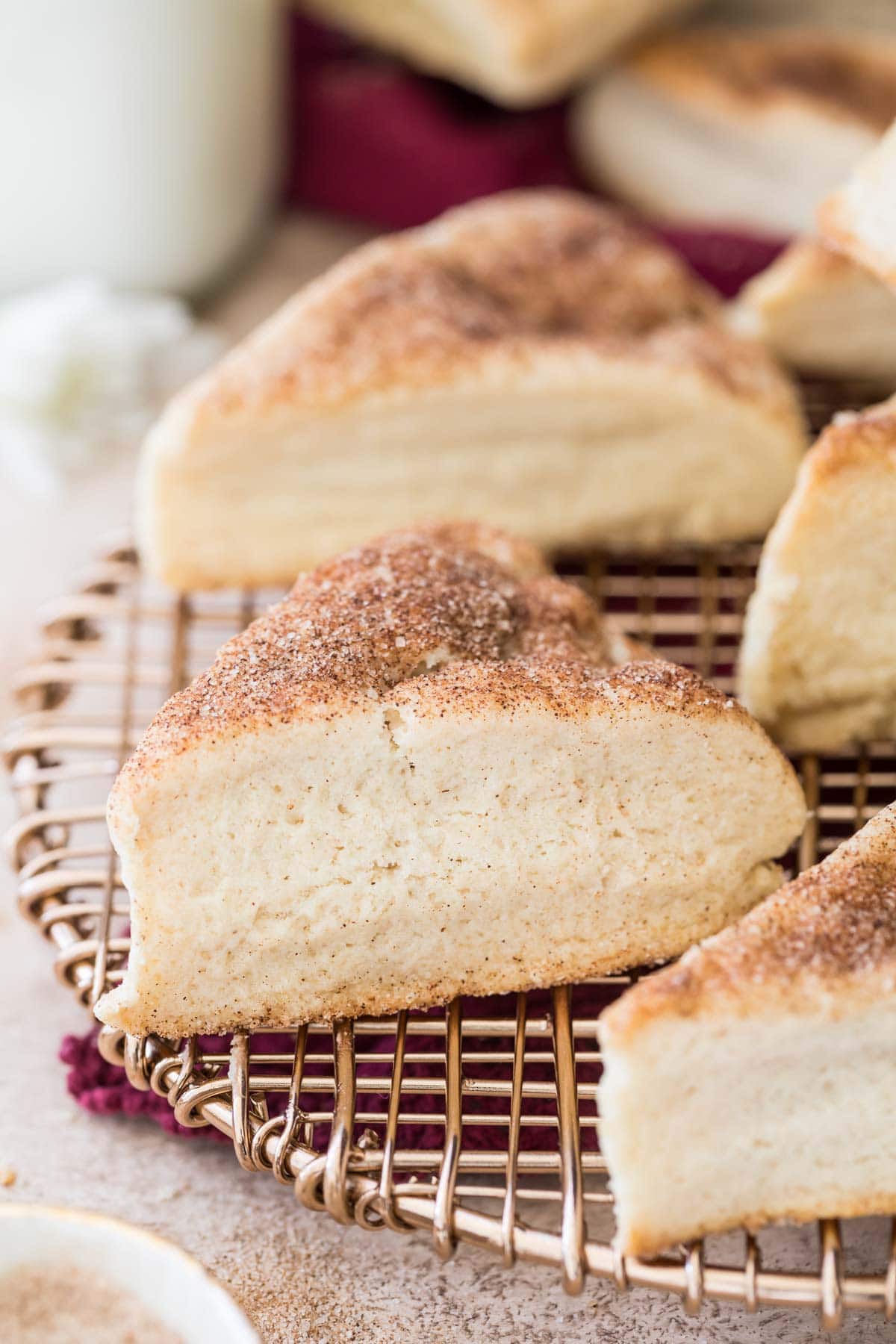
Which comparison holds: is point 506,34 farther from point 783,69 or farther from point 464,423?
point 464,423

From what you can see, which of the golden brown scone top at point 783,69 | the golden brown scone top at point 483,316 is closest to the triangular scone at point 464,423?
the golden brown scone top at point 483,316

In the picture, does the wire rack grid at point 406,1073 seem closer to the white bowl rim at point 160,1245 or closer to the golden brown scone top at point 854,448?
the white bowl rim at point 160,1245

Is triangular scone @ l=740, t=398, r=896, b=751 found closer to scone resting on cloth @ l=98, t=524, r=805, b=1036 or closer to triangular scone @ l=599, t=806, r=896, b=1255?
scone resting on cloth @ l=98, t=524, r=805, b=1036

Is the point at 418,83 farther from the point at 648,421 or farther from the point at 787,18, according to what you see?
the point at 648,421

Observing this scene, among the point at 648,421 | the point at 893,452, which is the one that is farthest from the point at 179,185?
the point at 893,452

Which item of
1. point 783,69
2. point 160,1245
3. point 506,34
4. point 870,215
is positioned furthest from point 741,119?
point 160,1245

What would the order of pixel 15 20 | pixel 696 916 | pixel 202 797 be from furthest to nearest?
pixel 15 20
pixel 696 916
pixel 202 797
